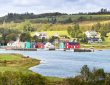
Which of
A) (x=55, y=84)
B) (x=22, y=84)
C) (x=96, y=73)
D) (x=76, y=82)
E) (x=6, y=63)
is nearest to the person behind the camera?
(x=22, y=84)

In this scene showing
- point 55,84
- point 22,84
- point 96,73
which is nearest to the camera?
point 22,84

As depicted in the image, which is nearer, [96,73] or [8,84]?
[8,84]

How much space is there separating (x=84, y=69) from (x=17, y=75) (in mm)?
12226

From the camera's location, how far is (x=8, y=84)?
187ft

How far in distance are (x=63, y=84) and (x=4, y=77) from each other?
37.1ft

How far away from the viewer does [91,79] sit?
61.9 metres

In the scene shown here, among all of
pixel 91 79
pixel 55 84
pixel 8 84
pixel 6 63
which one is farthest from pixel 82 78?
pixel 6 63

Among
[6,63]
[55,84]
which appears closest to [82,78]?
[55,84]

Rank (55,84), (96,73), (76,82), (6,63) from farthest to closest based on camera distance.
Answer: (6,63) < (55,84) < (96,73) < (76,82)

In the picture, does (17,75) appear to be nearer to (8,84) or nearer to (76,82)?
(8,84)

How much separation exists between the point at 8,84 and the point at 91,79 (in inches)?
462

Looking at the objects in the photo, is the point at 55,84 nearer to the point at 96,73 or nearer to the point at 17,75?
the point at 96,73

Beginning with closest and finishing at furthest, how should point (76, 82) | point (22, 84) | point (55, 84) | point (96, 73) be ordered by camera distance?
1. point (22, 84)
2. point (76, 82)
3. point (96, 73)
4. point (55, 84)

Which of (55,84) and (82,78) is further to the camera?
(55,84)
